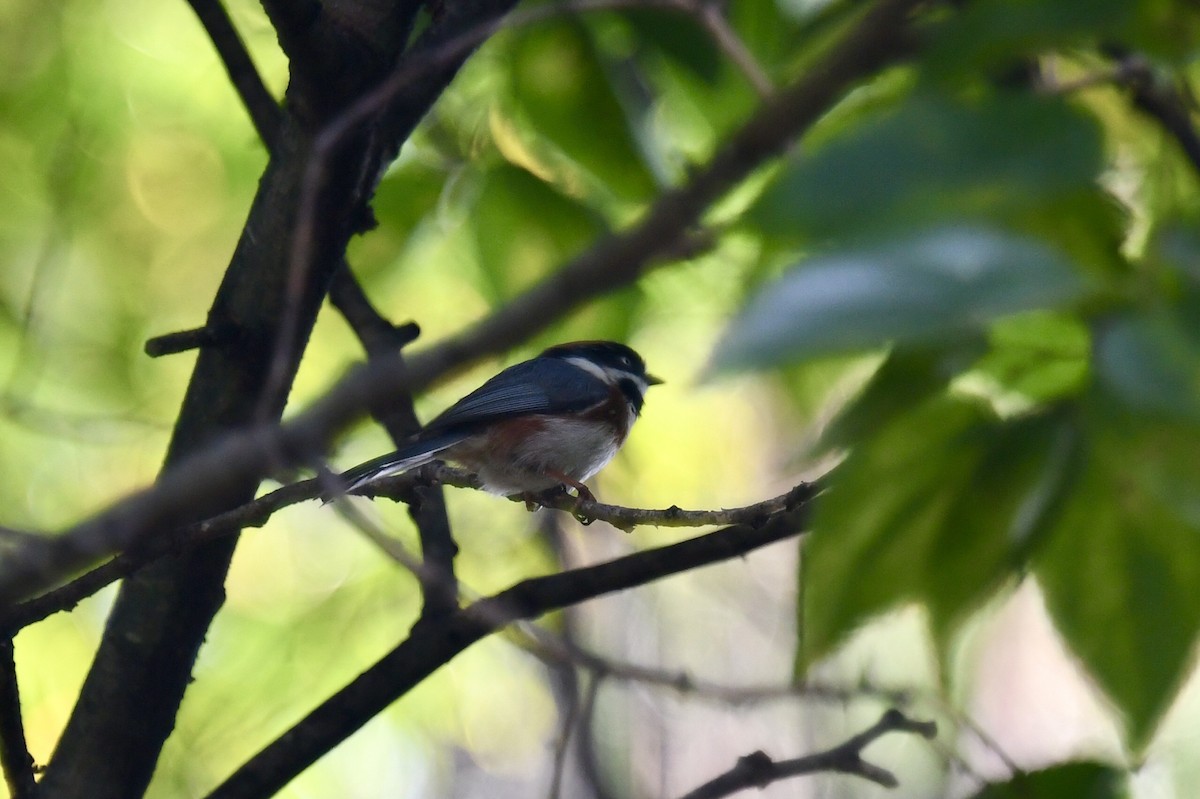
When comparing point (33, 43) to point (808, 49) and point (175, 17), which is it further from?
point (808, 49)

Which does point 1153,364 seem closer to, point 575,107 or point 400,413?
point 575,107

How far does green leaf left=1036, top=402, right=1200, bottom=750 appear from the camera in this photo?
800mm

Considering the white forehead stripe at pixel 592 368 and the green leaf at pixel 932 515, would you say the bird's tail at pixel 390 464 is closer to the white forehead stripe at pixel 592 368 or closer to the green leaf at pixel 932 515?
the white forehead stripe at pixel 592 368

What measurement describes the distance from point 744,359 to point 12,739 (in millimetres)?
1813

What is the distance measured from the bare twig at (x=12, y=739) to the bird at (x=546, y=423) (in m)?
1.89

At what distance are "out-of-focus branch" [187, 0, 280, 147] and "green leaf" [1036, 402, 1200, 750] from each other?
1799mm

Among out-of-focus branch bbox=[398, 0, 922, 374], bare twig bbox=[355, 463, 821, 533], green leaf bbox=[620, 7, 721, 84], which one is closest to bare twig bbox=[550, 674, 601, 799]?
bare twig bbox=[355, 463, 821, 533]

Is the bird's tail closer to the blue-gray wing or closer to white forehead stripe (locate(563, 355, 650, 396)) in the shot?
the blue-gray wing

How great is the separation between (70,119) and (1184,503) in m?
3.05

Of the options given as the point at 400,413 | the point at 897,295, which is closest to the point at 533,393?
the point at 400,413

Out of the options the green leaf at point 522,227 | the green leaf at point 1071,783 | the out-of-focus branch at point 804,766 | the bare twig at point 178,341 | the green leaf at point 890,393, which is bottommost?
the green leaf at point 1071,783

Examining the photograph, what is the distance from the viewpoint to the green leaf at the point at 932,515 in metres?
0.84

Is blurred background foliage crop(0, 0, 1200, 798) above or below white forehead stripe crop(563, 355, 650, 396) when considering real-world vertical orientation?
below

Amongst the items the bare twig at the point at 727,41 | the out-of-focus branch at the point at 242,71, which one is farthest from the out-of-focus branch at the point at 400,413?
the bare twig at the point at 727,41
